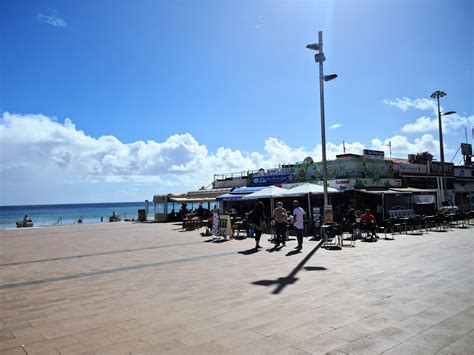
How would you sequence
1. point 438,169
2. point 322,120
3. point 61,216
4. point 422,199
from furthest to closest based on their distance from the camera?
point 61,216
point 438,169
point 422,199
point 322,120

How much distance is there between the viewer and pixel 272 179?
85.3 ft

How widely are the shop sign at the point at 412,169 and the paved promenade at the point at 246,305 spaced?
14989mm

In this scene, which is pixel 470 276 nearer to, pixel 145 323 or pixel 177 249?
pixel 145 323

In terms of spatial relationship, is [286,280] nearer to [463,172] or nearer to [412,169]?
[412,169]

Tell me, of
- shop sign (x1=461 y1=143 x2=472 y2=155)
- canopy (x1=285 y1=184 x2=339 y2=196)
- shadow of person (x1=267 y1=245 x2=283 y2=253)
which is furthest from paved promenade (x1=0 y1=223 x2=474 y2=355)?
shop sign (x1=461 y1=143 x2=472 y2=155)

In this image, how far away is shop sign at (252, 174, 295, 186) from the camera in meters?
24.7

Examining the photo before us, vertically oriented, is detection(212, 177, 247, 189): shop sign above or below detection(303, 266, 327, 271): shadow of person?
above

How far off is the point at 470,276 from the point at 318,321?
13.6 feet

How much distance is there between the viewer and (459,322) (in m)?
4.58

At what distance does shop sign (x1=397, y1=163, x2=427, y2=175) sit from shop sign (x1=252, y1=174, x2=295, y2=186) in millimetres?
7208

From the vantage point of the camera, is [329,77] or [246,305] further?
[329,77]

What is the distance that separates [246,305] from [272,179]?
→ 20.6 meters

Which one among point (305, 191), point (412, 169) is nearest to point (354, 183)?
point (305, 191)

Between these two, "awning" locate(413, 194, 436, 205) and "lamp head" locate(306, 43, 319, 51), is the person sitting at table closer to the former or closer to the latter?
"lamp head" locate(306, 43, 319, 51)
